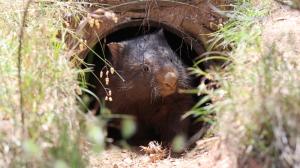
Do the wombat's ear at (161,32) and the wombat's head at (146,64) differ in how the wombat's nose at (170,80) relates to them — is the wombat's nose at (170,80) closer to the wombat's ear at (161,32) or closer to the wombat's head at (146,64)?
the wombat's head at (146,64)

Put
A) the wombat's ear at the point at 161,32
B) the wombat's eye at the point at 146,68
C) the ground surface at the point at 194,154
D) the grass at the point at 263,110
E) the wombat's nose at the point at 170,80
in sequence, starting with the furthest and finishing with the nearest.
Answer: the wombat's ear at the point at 161,32
the wombat's eye at the point at 146,68
the wombat's nose at the point at 170,80
the ground surface at the point at 194,154
the grass at the point at 263,110

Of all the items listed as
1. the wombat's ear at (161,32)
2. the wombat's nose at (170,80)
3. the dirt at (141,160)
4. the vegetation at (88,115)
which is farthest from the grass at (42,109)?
the wombat's ear at (161,32)

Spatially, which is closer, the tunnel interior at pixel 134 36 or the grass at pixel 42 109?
the grass at pixel 42 109

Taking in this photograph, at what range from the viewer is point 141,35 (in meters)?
5.41

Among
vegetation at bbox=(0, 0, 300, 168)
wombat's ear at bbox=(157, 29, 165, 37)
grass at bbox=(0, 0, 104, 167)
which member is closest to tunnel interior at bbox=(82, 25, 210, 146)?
wombat's ear at bbox=(157, 29, 165, 37)

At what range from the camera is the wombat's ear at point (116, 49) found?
5001mm

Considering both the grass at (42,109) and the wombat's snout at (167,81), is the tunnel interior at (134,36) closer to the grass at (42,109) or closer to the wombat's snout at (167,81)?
the wombat's snout at (167,81)

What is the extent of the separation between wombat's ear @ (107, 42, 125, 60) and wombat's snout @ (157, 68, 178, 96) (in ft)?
1.94

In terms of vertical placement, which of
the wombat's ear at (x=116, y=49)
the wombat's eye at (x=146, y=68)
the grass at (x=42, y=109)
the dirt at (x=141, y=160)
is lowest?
the dirt at (x=141, y=160)

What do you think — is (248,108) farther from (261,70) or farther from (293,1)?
(293,1)

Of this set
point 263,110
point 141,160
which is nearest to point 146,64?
point 141,160

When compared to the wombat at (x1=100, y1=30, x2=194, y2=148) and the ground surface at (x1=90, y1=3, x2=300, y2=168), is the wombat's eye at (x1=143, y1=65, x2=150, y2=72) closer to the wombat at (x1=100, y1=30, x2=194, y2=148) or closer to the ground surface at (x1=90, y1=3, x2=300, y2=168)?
the wombat at (x1=100, y1=30, x2=194, y2=148)

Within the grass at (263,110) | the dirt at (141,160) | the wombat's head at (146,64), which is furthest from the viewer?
the wombat's head at (146,64)

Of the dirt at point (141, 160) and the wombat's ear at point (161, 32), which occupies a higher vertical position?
the wombat's ear at point (161, 32)
